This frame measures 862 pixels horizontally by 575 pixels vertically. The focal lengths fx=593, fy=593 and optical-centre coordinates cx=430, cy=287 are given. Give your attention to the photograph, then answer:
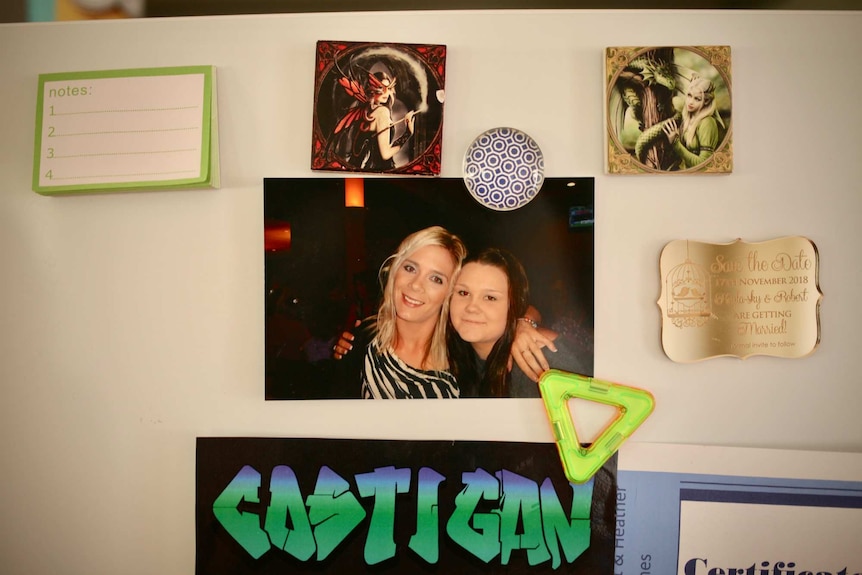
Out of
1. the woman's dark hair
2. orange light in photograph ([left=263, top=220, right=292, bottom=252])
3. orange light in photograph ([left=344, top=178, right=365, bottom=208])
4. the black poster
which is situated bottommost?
the black poster

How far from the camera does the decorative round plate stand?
96cm

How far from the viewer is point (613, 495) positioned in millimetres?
966

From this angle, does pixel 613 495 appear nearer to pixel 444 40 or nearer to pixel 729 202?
pixel 729 202

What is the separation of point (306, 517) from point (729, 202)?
2.85ft

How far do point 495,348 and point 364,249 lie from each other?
0.27 m

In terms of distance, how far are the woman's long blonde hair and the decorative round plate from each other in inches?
3.5

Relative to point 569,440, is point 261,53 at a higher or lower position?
higher

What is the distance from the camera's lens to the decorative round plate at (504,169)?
37.9 inches

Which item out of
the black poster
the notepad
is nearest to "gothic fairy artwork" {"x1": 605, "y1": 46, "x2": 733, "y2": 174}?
the black poster

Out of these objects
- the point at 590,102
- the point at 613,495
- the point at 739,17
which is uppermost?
the point at 739,17

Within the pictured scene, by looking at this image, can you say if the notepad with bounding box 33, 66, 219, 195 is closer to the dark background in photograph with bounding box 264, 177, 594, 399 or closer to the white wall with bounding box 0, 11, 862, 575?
the white wall with bounding box 0, 11, 862, 575

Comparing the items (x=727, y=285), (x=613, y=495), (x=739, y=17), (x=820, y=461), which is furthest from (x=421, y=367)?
(x=739, y=17)

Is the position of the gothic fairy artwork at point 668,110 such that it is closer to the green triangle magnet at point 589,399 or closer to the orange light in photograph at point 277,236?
the green triangle magnet at point 589,399

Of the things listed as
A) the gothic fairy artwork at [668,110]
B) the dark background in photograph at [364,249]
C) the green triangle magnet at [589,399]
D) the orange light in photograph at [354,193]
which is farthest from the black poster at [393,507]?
the gothic fairy artwork at [668,110]
